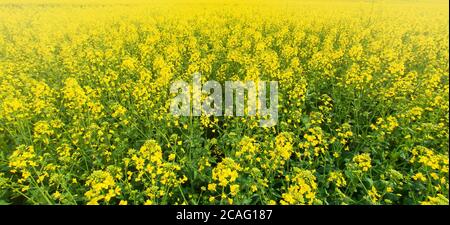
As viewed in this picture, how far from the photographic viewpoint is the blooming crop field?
3.00 meters

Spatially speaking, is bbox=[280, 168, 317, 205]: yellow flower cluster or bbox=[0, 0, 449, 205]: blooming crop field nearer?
bbox=[280, 168, 317, 205]: yellow flower cluster

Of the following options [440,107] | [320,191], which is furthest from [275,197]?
[440,107]

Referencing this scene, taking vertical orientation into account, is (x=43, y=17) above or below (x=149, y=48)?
above

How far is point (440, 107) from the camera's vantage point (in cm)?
443

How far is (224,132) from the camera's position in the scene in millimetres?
4402

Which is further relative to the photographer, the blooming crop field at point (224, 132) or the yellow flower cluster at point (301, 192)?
the blooming crop field at point (224, 132)

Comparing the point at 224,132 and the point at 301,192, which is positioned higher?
the point at 224,132

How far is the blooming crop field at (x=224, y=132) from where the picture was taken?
3.00 m

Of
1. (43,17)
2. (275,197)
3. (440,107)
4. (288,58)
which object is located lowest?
(275,197)

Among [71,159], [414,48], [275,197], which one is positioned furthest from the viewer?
[414,48]

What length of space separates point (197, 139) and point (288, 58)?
3.57 meters
